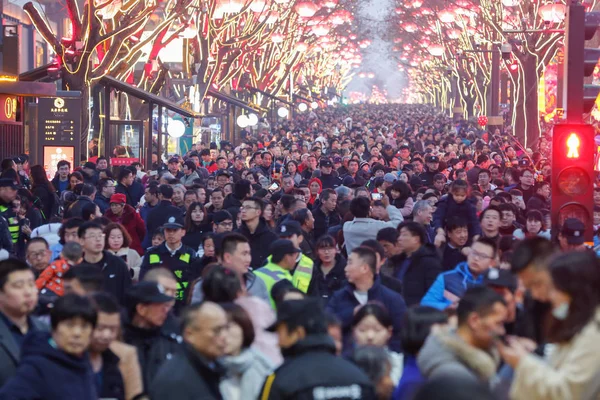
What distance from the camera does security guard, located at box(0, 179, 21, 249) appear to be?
12852mm

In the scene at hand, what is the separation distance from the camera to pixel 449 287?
27.9 feet

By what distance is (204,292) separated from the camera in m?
7.09

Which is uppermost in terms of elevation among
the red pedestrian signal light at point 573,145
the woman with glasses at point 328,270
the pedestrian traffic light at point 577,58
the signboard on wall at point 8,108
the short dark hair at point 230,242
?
the pedestrian traffic light at point 577,58

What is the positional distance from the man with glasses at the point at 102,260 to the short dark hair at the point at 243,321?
3.71 metres

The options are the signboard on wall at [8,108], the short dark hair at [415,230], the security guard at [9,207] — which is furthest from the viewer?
the signboard on wall at [8,108]

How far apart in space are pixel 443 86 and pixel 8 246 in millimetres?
81427

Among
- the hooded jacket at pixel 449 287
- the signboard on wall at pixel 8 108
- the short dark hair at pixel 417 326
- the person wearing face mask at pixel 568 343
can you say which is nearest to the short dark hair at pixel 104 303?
the short dark hair at pixel 417 326

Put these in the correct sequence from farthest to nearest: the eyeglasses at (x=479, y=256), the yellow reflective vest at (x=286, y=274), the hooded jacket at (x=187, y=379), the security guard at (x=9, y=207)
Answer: the security guard at (x=9, y=207) → the yellow reflective vest at (x=286, y=274) → the eyeglasses at (x=479, y=256) → the hooded jacket at (x=187, y=379)

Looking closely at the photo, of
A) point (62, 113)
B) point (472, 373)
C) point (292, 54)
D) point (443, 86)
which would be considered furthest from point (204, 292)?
point (443, 86)

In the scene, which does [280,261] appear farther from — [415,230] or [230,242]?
[415,230]

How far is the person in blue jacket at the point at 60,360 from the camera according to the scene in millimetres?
5523

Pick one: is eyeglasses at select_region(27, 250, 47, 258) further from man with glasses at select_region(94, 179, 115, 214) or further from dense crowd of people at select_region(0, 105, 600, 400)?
man with glasses at select_region(94, 179, 115, 214)

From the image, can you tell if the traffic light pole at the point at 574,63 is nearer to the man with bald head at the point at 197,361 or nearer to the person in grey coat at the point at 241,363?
the person in grey coat at the point at 241,363

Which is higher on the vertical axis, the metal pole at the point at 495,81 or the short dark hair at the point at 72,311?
the metal pole at the point at 495,81
